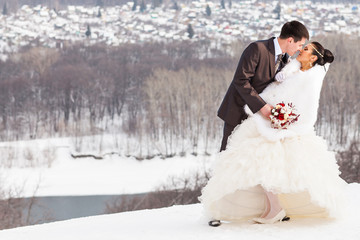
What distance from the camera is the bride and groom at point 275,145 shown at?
4008mm

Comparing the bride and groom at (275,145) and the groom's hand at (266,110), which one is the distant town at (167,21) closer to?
the bride and groom at (275,145)

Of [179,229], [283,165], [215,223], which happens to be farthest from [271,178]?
[179,229]

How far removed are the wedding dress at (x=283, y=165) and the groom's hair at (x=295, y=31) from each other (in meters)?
0.20

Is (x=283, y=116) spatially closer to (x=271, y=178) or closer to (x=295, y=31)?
(x=271, y=178)

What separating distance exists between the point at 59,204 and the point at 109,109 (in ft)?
58.2

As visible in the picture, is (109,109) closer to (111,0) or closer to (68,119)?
(68,119)

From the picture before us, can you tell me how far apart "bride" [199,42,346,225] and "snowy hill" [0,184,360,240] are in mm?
101

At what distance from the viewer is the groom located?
397cm

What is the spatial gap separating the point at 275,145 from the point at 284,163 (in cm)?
12

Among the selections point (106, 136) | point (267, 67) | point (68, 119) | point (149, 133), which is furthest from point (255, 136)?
point (68, 119)

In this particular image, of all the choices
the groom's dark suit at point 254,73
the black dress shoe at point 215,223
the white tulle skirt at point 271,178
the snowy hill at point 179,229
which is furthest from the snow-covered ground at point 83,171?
the groom's dark suit at point 254,73

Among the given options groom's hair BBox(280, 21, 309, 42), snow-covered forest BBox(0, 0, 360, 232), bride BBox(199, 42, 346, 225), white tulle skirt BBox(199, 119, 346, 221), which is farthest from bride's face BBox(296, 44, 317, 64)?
snow-covered forest BBox(0, 0, 360, 232)

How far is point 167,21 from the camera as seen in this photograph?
346ft

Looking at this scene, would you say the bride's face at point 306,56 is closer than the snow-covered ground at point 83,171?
Yes
